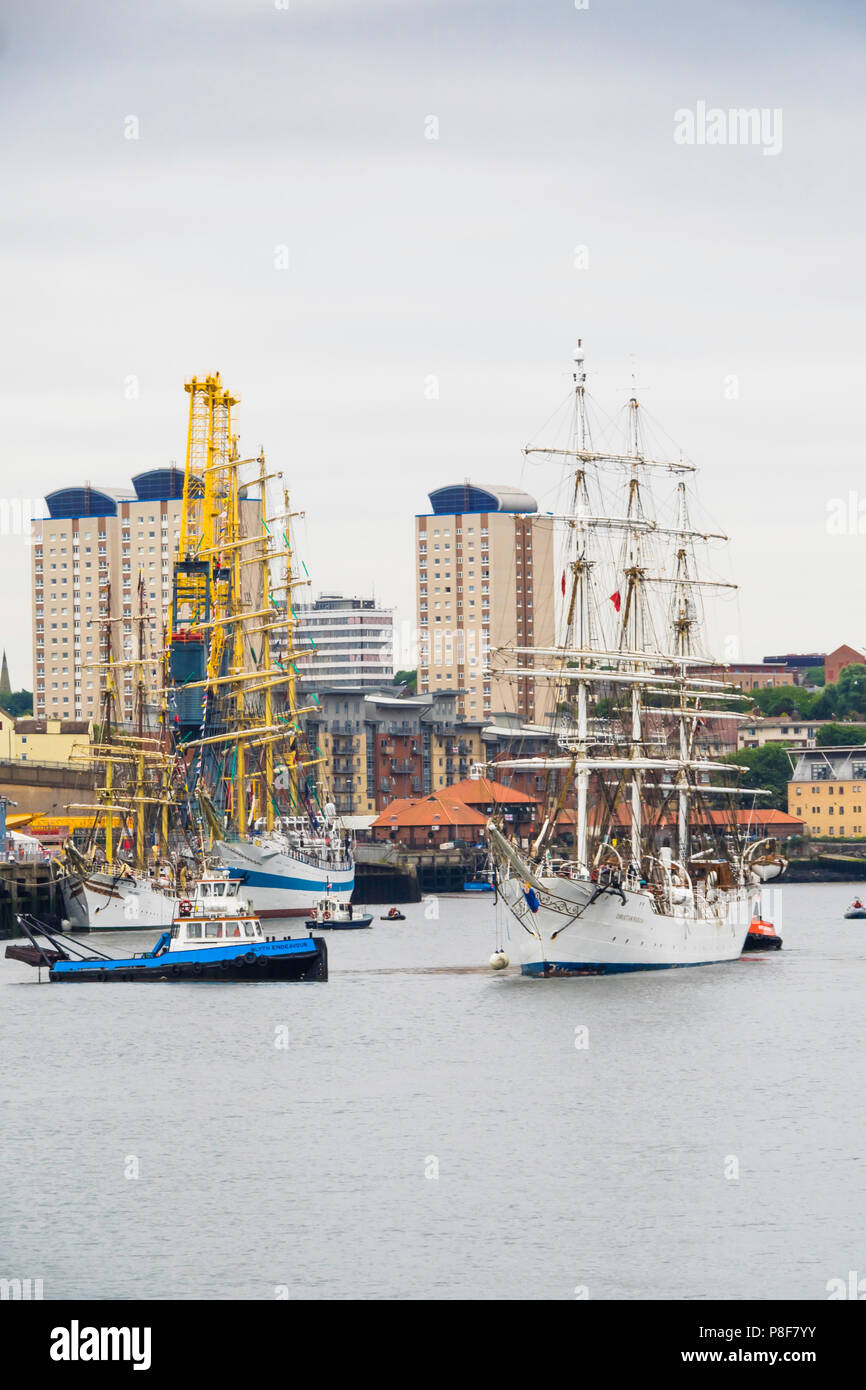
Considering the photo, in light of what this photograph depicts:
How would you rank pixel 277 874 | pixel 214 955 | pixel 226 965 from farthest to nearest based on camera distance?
pixel 277 874
pixel 214 955
pixel 226 965

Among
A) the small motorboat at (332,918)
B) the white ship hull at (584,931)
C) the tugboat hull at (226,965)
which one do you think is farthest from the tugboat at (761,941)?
the tugboat hull at (226,965)

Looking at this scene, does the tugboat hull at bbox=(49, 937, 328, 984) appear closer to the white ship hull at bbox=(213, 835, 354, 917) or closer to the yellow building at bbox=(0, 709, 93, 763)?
the white ship hull at bbox=(213, 835, 354, 917)

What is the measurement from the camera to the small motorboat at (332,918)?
372ft

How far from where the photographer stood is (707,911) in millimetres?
87000

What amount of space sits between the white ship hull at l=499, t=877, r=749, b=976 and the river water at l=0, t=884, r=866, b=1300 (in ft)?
11.3

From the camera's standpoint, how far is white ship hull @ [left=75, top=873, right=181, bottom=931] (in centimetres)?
10819

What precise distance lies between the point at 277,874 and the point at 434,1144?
7772cm

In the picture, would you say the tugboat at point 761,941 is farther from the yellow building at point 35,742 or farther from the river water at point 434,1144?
the yellow building at point 35,742

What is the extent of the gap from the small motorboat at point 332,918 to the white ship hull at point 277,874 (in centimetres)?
193

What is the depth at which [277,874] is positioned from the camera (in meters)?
120

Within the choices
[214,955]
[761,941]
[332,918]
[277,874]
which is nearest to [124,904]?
[332,918]

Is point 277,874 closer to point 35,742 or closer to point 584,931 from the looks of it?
point 584,931
